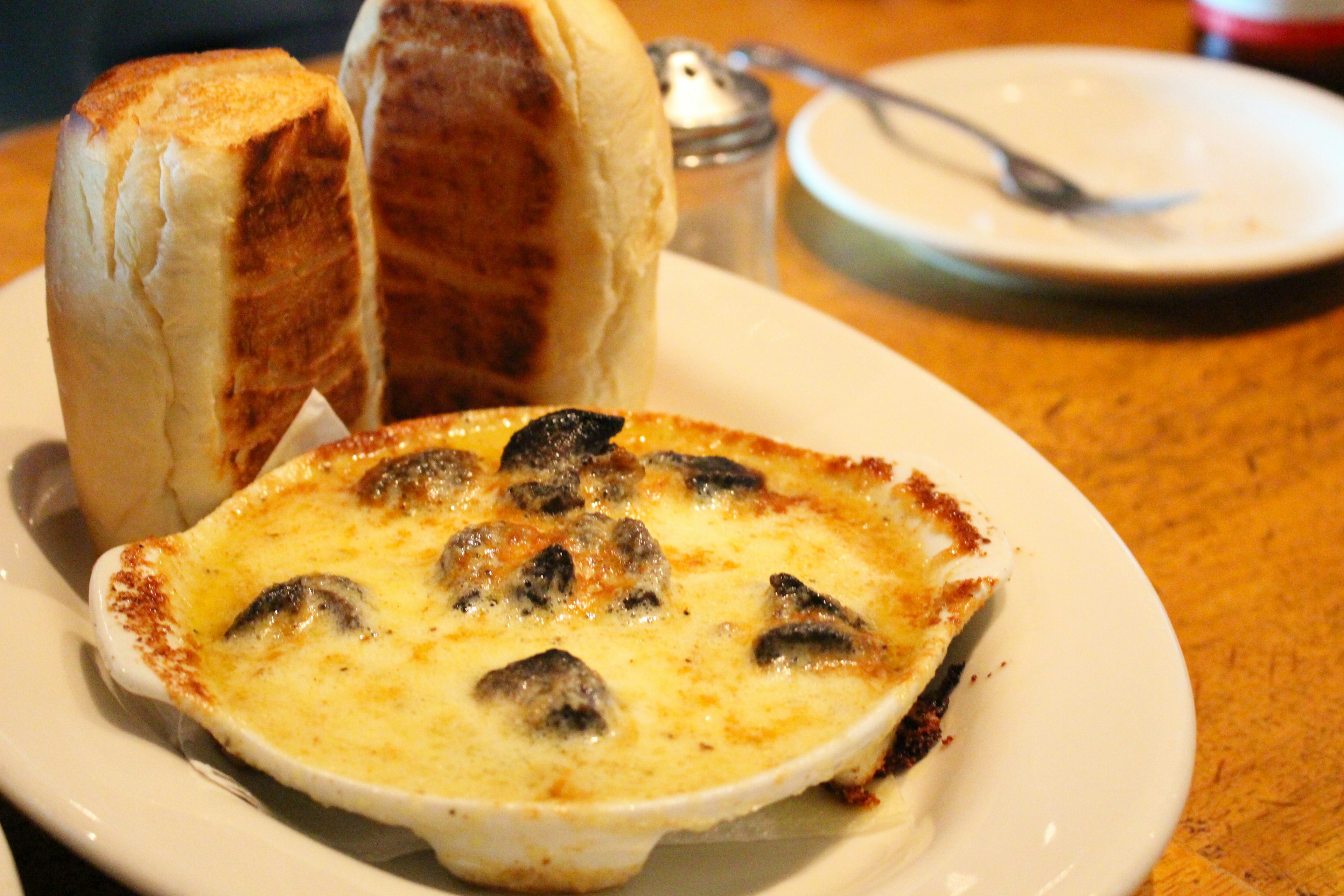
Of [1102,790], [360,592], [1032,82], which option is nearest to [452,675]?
[360,592]

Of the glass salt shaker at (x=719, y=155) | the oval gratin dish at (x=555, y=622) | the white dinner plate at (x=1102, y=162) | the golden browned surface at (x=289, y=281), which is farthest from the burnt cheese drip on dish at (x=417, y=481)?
the white dinner plate at (x=1102, y=162)

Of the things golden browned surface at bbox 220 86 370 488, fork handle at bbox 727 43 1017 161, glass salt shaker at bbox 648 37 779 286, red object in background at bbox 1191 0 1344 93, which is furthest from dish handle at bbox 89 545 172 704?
red object in background at bbox 1191 0 1344 93

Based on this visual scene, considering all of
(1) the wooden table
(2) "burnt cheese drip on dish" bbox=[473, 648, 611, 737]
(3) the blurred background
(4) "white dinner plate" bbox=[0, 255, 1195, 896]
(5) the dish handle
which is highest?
(5) the dish handle

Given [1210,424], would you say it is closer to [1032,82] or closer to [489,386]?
[489,386]

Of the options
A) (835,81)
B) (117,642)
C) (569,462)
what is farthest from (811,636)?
(835,81)

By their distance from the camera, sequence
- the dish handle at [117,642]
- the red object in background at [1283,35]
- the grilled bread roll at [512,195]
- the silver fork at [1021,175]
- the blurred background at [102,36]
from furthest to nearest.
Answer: the blurred background at [102,36]
the red object in background at [1283,35]
the silver fork at [1021,175]
the grilled bread roll at [512,195]
the dish handle at [117,642]

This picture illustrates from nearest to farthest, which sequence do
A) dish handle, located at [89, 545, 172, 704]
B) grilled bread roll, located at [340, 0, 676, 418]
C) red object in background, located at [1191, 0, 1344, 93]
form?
dish handle, located at [89, 545, 172, 704] → grilled bread roll, located at [340, 0, 676, 418] → red object in background, located at [1191, 0, 1344, 93]

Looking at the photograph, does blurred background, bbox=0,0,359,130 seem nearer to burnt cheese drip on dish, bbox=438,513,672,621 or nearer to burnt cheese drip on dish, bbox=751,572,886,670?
burnt cheese drip on dish, bbox=438,513,672,621

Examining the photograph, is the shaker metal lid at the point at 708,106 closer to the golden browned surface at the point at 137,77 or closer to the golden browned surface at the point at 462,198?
the golden browned surface at the point at 462,198
